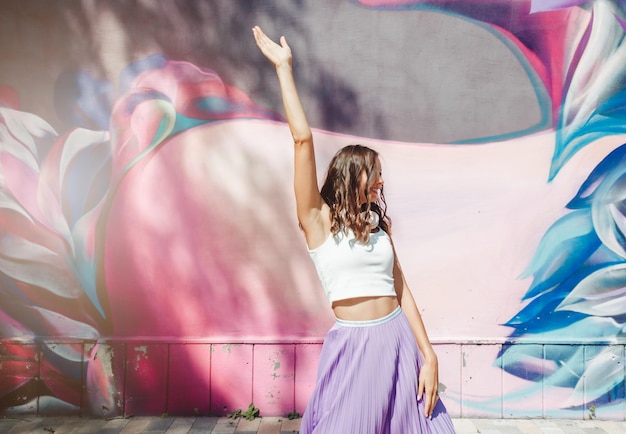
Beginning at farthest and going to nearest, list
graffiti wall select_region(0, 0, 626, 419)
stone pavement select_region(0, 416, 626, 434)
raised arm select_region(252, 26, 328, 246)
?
graffiti wall select_region(0, 0, 626, 419) < stone pavement select_region(0, 416, 626, 434) < raised arm select_region(252, 26, 328, 246)

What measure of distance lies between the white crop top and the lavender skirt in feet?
0.39

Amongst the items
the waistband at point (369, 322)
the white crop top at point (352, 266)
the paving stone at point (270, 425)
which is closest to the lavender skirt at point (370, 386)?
the waistband at point (369, 322)

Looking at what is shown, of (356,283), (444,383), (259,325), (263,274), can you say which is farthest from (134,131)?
(444,383)

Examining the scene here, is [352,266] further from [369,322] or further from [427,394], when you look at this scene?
[427,394]

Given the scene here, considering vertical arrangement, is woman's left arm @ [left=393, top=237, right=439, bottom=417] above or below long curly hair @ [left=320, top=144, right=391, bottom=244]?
below

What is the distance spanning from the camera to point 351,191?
2.13m

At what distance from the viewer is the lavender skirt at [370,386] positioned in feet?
6.65

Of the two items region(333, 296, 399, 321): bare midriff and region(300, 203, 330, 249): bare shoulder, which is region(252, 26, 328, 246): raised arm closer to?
region(300, 203, 330, 249): bare shoulder

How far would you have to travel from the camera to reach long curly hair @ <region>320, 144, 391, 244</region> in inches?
83.0

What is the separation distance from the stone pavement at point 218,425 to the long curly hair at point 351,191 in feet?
6.64

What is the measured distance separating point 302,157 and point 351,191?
23 centimetres

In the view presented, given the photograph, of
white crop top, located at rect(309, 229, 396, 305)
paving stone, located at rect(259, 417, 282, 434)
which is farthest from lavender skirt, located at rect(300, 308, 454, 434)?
paving stone, located at rect(259, 417, 282, 434)

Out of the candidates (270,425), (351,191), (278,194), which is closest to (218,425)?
(270,425)

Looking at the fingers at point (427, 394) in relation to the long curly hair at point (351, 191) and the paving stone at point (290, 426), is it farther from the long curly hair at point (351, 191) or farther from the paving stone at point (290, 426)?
the paving stone at point (290, 426)
